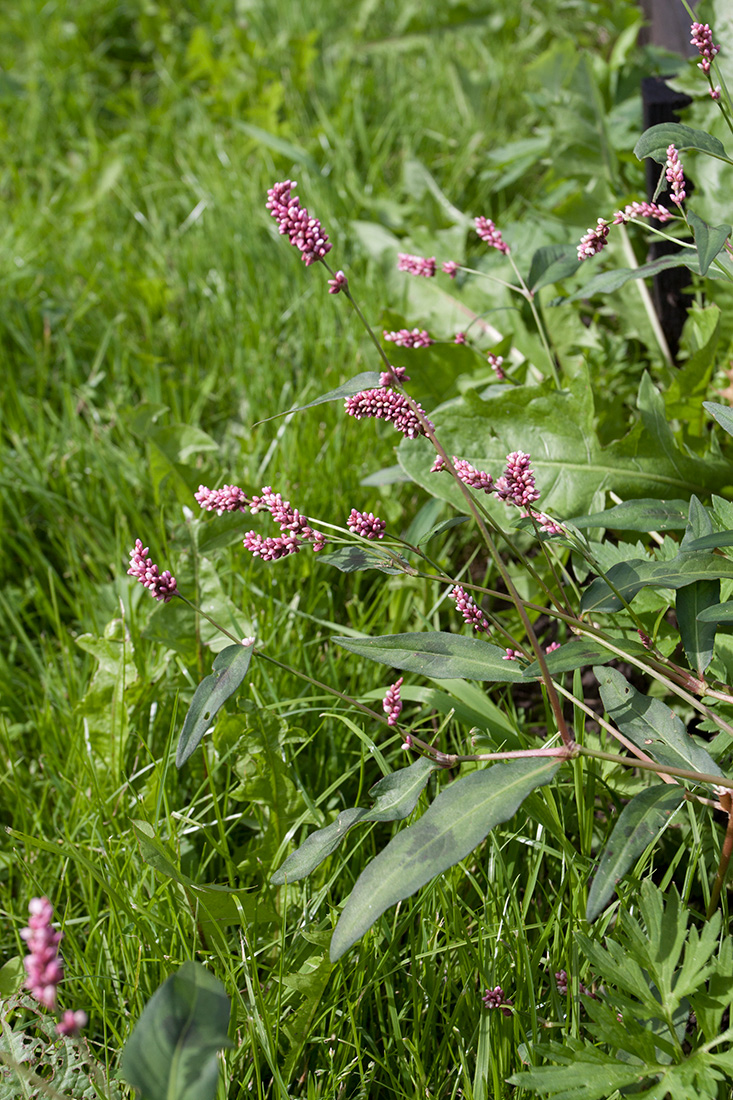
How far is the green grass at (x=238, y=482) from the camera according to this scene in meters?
A: 1.36

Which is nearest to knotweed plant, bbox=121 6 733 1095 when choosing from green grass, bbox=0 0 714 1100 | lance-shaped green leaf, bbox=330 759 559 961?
lance-shaped green leaf, bbox=330 759 559 961

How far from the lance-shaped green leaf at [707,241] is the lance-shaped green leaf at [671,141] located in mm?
103

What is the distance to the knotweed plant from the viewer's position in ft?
3.62

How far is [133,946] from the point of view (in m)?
1.42

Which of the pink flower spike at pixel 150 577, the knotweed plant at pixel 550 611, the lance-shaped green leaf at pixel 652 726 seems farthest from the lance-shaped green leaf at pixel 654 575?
the pink flower spike at pixel 150 577

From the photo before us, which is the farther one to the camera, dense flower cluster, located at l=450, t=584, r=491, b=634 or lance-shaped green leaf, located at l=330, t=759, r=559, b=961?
dense flower cluster, located at l=450, t=584, r=491, b=634

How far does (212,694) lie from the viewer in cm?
122

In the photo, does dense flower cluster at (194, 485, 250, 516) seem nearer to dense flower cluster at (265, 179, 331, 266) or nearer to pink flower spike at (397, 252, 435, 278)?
dense flower cluster at (265, 179, 331, 266)

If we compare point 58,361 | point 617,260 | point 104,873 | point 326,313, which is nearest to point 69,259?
point 58,361

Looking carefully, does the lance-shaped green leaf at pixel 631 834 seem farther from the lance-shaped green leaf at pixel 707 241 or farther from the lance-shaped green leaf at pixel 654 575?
the lance-shaped green leaf at pixel 707 241

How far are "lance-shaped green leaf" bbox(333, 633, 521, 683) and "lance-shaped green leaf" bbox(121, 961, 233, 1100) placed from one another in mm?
524

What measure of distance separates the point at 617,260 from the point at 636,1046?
83.6 inches

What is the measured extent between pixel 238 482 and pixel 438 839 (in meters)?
1.25

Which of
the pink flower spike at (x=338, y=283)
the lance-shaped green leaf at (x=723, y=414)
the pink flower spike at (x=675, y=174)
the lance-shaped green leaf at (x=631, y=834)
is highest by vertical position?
the pink flower spike at (x=338, y=283)
